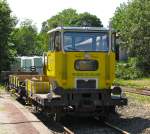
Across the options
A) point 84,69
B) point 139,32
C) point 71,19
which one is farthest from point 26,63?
point 71,19

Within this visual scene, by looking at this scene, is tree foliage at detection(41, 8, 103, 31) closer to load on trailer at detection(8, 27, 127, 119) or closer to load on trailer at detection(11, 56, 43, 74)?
load on trailer at detection(11, 56, 43, 74)

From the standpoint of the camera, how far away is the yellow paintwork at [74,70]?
57.8 feet

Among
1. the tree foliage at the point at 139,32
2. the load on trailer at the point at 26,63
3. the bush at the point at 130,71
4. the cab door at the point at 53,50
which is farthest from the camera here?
the bush at the point at 130,71

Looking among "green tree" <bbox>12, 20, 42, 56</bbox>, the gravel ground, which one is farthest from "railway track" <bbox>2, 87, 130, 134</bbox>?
"green tree" <bbox>12, 20, 42, 56</bbox>

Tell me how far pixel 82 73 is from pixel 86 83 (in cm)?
37

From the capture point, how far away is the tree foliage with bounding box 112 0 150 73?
182ft

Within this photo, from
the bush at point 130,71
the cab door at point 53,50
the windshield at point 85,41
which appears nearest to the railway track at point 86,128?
the cab door at point 53,50

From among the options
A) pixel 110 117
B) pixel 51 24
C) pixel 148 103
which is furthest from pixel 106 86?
pixel 51 24

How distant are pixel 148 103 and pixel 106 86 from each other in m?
6.44

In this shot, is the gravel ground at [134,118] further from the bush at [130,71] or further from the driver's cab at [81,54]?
the bush at [130,71]

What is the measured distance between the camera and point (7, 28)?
47312mm

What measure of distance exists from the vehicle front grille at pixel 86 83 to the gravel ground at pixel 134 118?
1.63 meters

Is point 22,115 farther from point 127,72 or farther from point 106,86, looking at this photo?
point 127,72

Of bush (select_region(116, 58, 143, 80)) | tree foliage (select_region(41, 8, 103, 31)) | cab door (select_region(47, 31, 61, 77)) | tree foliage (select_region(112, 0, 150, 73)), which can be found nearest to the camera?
cab door (select_region(47, 31, 61, 77))
